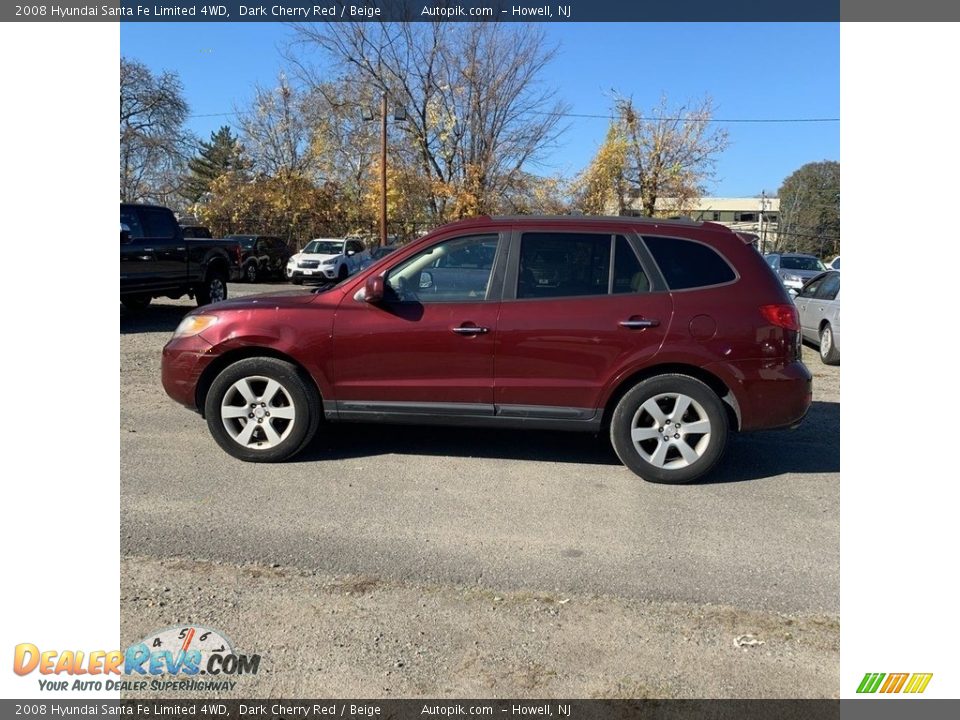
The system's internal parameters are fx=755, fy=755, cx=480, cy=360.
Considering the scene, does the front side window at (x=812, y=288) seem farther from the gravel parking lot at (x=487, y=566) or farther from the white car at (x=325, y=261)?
the white car at (x=325, y=261)

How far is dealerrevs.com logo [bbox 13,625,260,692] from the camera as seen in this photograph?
9.36 feet

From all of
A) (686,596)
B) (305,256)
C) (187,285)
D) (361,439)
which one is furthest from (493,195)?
(686,596)

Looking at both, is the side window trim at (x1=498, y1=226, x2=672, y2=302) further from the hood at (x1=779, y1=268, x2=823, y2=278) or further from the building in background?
the building in background

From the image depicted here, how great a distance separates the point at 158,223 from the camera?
43.1ft

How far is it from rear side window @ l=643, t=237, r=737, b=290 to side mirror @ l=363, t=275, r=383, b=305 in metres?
1.85

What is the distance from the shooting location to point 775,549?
4.15 meters

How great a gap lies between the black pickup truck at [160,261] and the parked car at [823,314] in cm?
1027

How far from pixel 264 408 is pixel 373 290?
3.79 feet

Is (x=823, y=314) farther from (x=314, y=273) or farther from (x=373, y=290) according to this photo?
(x=314, y=273)

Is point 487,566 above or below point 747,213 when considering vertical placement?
below

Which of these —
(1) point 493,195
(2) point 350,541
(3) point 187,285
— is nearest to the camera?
(2) point 350,541

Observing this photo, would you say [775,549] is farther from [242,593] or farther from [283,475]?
[283,475]

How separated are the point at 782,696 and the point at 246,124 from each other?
44.8 metres
